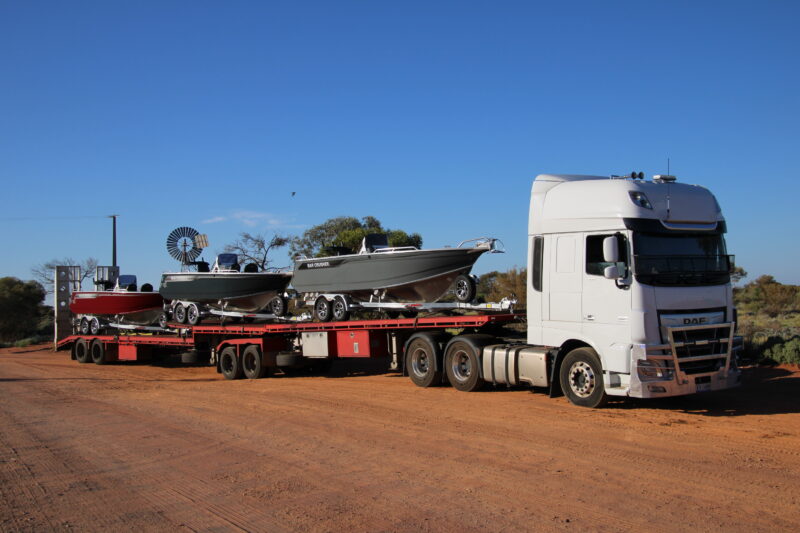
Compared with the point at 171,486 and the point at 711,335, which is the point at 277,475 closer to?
the point at 171,486

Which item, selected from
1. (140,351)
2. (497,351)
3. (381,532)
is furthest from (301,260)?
(381,532)

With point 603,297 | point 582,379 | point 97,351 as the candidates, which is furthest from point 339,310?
point 97,351

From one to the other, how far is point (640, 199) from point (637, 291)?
141cm

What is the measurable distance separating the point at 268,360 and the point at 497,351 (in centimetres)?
752

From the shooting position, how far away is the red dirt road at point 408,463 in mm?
5883

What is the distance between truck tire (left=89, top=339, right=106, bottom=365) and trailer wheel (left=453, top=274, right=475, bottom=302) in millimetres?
16261

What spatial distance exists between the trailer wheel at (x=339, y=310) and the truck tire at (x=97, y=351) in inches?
480

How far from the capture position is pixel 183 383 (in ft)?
58.3

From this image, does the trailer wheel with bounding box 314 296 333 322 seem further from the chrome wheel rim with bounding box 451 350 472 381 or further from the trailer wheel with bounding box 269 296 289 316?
the chrome wheel rim with bounding box 451 350 472 381

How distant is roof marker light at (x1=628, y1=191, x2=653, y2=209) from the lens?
1017cm

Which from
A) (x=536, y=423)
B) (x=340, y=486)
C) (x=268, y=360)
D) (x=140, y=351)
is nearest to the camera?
(x=340, y=486)

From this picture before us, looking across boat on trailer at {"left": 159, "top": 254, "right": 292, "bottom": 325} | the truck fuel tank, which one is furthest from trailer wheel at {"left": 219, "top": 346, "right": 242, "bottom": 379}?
the truck fuel tank

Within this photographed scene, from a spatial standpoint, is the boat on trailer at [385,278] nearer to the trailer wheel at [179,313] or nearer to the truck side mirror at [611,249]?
the truck side mirror at [611,249]

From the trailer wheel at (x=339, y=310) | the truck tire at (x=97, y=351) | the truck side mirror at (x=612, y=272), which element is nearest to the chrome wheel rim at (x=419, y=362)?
the trailer wheel at (x=339, y=310)
